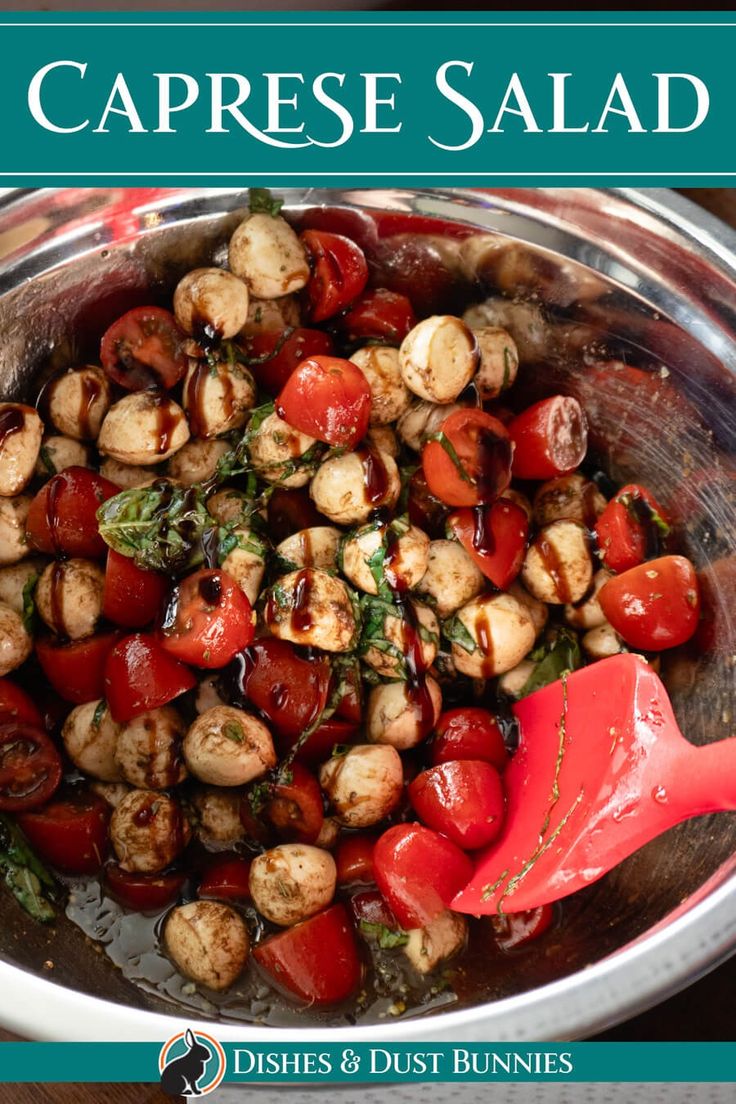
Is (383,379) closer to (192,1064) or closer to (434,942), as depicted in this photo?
(434,942)

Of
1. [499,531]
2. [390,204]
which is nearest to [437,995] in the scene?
[499,531]

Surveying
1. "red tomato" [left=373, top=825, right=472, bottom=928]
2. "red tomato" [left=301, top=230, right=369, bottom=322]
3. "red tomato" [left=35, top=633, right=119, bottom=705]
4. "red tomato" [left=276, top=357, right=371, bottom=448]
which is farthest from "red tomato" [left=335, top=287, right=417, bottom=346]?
"red tomato" [left=373, top=825, right=472, bottom=928]

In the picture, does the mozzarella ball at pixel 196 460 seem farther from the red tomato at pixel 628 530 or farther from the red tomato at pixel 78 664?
the red tomato at pixel 628 530

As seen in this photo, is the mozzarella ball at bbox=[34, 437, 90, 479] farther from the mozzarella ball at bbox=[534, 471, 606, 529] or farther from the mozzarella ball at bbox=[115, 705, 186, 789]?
the mozzarella ball at bbox=[534, 471, 606, 529]

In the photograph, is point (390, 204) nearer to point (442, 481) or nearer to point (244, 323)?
point (244, 323)

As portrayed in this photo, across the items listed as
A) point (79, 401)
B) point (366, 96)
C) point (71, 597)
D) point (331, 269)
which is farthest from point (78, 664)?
point (366, 96)

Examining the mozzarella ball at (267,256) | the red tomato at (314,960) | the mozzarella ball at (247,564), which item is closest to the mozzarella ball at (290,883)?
the red tomato at (314,960)
